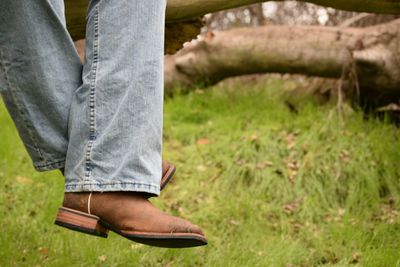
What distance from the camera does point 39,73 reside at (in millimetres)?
1967

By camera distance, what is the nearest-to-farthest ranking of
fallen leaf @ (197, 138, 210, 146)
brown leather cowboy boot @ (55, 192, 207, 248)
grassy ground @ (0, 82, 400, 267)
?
1. brown leather cowboy boot @ (55, 192, 207, 248)
2. grassy ground @ (0, 82, 400, 267)
3. fallen leaf @ (197, 138, 210, 146)

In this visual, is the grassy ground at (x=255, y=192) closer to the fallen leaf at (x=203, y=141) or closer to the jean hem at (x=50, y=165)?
the fallen leaf at (x=203, y=141)

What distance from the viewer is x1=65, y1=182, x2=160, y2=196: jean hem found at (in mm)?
1887

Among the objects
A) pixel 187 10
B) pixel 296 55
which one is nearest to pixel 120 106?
pixel 187 10

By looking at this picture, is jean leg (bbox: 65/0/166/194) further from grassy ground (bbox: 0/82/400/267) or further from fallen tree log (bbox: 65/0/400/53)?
grassy ground (bbox: 0/82/400/267)

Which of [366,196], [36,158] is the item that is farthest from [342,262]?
[36,158]

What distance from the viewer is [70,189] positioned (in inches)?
76.9

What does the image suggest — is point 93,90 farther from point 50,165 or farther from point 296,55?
point 296,55

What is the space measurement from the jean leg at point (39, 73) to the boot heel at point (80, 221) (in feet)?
0.55

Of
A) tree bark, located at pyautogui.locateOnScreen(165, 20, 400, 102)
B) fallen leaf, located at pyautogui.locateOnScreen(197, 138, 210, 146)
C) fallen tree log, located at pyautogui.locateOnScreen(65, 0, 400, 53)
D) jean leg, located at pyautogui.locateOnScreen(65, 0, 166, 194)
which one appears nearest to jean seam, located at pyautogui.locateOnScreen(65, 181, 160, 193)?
jean leg, located at pyautogui.locateOnScreen(65, 0, 166, 194)

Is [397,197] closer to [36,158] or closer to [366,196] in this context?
[366,196]

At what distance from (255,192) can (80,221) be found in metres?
1.85

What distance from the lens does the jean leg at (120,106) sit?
189 cm

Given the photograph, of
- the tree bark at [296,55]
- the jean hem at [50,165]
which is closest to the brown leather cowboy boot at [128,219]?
the jean hem at [50,165]
